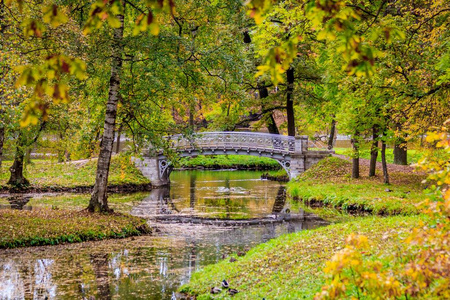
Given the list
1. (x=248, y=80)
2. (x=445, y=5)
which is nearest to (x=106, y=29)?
(x=445, y=5)

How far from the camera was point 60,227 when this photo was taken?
11.9 m

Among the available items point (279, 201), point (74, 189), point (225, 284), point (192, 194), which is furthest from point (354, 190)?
point (74, 189)

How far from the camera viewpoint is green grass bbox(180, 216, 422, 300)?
632 centimetres

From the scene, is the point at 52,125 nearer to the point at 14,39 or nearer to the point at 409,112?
the point at 14,39

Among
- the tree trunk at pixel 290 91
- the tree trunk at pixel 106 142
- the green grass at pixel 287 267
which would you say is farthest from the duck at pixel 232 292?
the tree trunk at pixel 290 91

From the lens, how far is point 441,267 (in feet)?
12.3

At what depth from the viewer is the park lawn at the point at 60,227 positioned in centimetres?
1105

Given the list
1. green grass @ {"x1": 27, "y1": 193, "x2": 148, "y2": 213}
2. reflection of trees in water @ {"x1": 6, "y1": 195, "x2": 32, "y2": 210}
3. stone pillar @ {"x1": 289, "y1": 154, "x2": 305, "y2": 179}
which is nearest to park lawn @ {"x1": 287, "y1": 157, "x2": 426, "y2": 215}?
stone pillar @ {"x1": 289, "y1": 154, "x2": 305, "y2": 179}

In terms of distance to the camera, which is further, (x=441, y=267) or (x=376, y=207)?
(x=376, y=207)

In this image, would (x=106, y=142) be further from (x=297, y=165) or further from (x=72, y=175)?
(x=297, y=165)

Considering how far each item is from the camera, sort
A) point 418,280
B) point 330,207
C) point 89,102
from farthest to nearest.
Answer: point 330,207 < point 89,102 < point 418,280

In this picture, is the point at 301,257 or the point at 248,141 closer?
the point at 301,257

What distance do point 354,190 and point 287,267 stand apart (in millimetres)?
13302

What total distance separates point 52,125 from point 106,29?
8439mm
